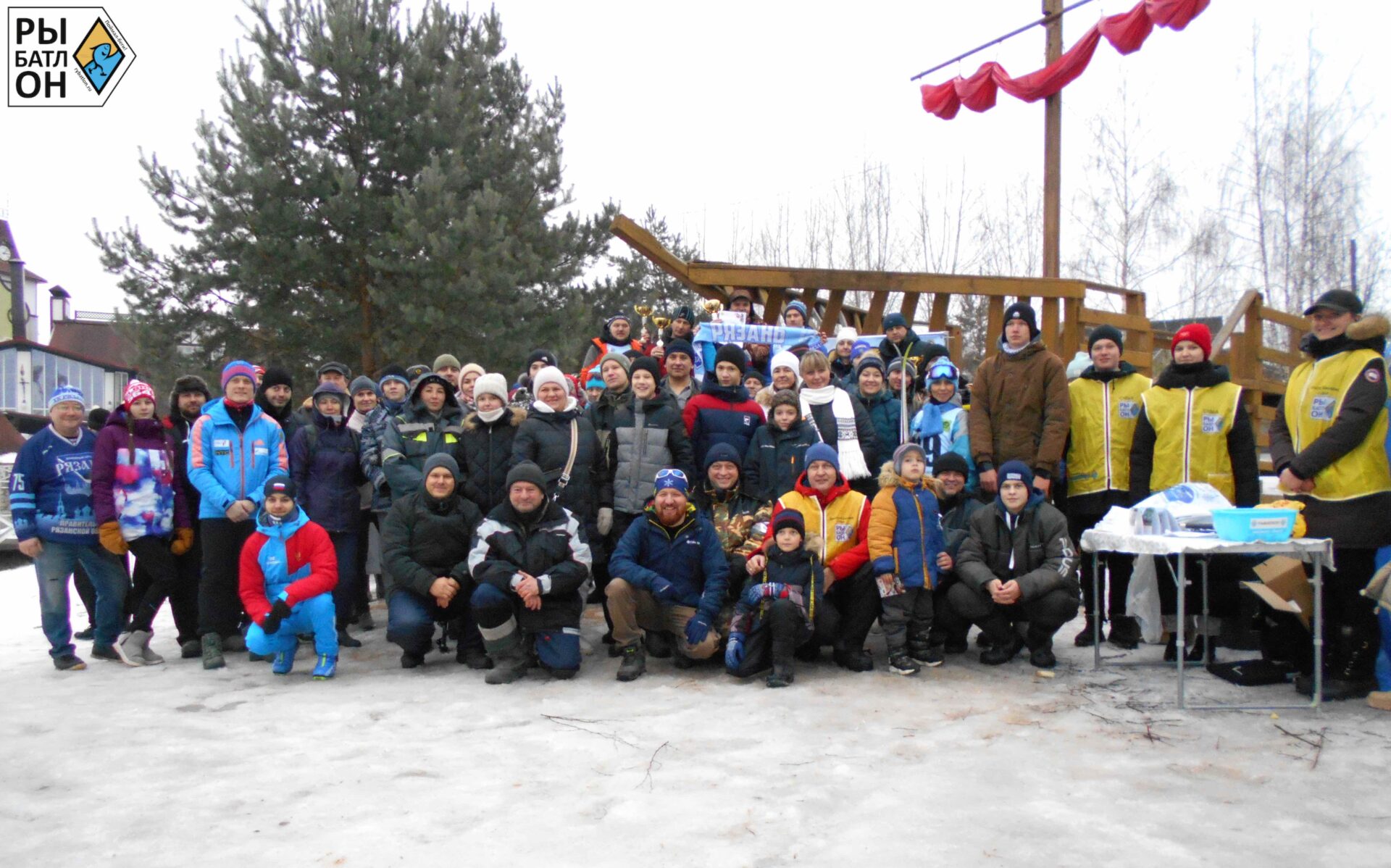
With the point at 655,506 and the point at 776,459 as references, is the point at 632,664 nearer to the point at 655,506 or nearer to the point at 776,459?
the point at 655,506

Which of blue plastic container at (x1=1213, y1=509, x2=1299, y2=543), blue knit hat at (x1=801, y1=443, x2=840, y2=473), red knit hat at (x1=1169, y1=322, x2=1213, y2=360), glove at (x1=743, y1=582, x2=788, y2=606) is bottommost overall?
glove at (x1=743, y1=582, x2=788, y2=606)

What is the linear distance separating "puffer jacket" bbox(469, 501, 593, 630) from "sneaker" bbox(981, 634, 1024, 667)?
93.7 inches

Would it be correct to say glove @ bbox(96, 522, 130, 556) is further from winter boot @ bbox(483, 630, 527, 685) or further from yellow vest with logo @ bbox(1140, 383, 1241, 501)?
yellow vest with logo @ bbox(1140, 383, 1241, 501)

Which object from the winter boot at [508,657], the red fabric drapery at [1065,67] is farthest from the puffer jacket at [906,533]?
the red fabric drapery at [1065,67]

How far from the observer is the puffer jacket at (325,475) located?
21.0 feet

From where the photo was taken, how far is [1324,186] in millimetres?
20266

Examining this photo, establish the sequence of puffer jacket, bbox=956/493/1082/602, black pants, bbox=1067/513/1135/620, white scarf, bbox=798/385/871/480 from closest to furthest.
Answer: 1. puffer jacket, bbox=956/493/1082/602
2. black pants, bbox=1067/513/1135/620
3. white scarf, bbox=798/385/871/480

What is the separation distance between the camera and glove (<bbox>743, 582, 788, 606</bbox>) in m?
5.45

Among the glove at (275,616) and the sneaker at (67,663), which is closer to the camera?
the glove at (275,616)

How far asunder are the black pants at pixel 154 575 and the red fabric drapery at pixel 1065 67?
32.1 feet

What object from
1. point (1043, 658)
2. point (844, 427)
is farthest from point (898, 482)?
point (1043, 658)

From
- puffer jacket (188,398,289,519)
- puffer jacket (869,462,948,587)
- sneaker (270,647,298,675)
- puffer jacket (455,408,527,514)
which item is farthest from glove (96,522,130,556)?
puffer jacket (869,462,948,587)

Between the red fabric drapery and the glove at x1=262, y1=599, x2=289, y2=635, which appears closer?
the glove at x1=262, y1=599, x2=289, y2=635

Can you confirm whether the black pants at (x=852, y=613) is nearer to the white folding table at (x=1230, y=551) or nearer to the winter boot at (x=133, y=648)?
the white folding table at (x=1230, y=551)
